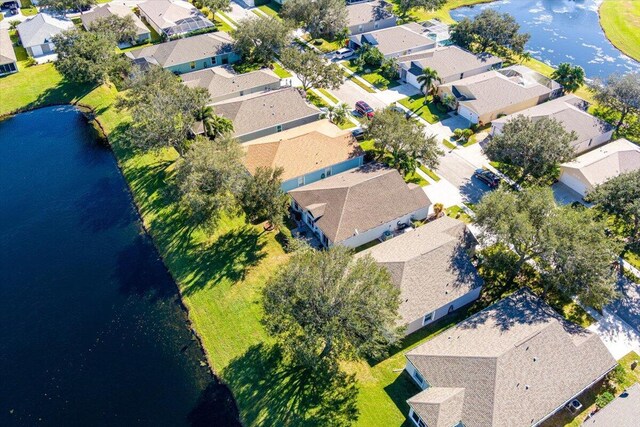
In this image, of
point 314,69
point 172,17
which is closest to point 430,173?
point 314,69

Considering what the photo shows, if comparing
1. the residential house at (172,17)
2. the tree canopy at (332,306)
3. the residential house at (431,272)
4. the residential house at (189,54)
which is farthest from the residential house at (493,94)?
the residential house at (172,17)

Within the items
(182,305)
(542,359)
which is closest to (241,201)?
(182,305)

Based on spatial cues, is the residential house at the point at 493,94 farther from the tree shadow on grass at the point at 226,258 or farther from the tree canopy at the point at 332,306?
the tree canopy at the point at 332,306

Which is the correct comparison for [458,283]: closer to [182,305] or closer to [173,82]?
[182,305]

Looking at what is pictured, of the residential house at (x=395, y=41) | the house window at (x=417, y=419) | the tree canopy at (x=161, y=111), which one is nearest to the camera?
the house window at (x=417, y=419)

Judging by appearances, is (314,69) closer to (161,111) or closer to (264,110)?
(264,110)

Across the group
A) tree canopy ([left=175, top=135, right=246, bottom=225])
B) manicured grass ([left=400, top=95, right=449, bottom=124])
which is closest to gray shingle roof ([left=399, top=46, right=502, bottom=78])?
manicured grass ([left=400, top=95, right=449, bottom=124])

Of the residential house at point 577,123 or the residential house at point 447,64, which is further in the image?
the residential house at point 447,64

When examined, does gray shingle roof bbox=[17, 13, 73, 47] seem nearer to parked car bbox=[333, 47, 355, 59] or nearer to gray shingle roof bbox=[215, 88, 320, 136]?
gray shingle roof bbox=[215, 88, 320, 136]

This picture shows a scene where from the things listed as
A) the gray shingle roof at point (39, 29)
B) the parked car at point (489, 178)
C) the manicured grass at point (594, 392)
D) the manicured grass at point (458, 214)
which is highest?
the gray shingle roof at point (39, 29)
